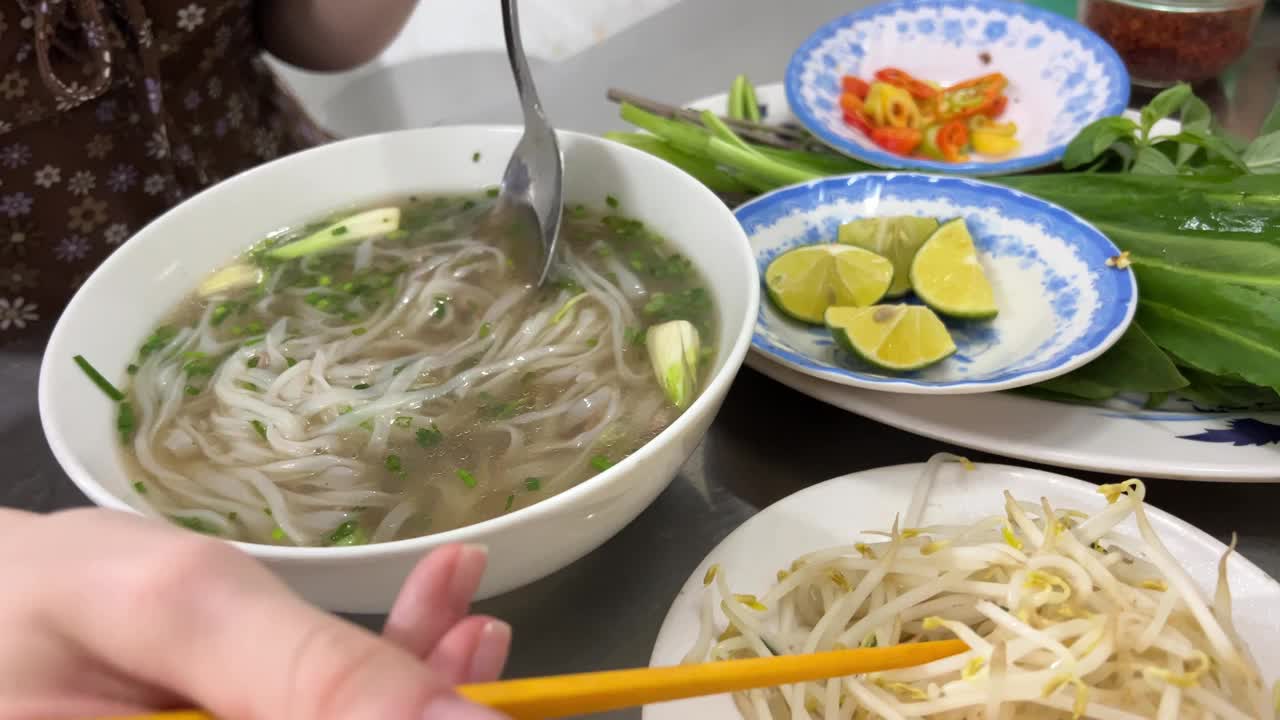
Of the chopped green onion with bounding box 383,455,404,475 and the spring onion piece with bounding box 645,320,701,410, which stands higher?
the spring onion piece with bounding box 645,320,701,410

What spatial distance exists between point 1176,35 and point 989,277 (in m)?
1.24

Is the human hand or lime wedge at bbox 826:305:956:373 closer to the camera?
the human hand

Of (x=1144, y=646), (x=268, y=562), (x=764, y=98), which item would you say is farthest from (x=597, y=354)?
(x=764, y=98)

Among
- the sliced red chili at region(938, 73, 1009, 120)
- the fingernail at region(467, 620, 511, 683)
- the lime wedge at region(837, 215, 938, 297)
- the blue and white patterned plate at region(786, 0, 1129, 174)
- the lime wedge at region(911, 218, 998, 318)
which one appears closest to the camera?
the fingernail at region(467, 620, 511, 683)

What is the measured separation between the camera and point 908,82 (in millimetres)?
2145

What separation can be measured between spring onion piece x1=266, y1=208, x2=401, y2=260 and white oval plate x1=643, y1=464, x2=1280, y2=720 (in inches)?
32.2

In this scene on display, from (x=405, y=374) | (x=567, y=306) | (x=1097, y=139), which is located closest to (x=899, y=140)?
(x=1097, y=139)

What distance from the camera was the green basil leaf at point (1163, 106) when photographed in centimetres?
166

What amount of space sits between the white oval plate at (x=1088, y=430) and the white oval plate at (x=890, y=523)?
8 cm

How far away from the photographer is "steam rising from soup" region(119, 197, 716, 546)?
1.01m

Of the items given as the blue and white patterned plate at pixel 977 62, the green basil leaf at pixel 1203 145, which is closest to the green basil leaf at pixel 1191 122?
the green basil leaf at pixel 1203 145

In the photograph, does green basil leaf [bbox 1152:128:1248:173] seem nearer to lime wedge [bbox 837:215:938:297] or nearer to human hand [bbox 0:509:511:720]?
lime wedge [bbox 837:215:938:297]

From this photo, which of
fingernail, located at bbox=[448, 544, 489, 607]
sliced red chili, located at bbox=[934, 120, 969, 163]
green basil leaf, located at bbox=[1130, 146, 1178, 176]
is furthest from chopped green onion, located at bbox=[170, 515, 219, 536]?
sliced red chili, located at bbox=[934, 120, 969, 163]

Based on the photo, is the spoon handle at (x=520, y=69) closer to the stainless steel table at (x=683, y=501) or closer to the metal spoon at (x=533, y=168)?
the metal spoon at (x=533, y=168)
